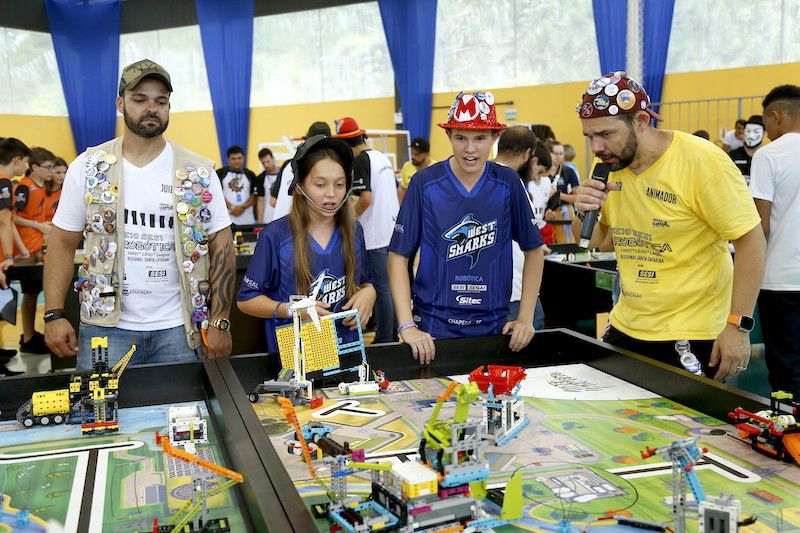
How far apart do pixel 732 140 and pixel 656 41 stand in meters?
1.79

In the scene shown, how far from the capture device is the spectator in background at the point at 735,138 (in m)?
7.60

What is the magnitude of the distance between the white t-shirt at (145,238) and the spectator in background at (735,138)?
6.56m

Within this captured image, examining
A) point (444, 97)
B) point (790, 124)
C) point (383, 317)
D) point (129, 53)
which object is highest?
point (129, 53)

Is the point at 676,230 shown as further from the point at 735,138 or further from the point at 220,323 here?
the point at 735,138

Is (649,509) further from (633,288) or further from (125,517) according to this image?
(633,288)

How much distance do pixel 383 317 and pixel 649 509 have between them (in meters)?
3.26

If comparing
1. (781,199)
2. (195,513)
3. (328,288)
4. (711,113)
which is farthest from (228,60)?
(195,513)

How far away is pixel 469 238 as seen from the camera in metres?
2.25

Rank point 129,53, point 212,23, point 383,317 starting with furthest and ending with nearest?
point 129,53, point 212,23, point 383,317

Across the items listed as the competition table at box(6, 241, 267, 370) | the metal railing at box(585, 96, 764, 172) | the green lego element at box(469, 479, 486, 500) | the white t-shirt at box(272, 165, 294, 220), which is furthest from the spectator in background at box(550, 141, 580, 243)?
the green lego element at box(469, 479, 486, 500)

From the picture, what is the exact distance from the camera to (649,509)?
116 cm

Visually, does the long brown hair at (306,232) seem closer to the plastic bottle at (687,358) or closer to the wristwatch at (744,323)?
the plastic bottle at (687,358)

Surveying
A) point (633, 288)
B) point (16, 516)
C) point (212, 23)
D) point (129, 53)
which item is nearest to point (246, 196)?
point (212, 23)

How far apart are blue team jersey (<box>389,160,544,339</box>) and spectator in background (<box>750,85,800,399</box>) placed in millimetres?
1190
